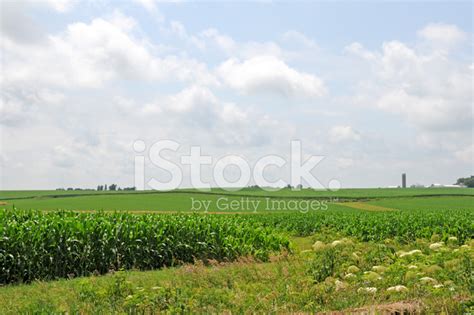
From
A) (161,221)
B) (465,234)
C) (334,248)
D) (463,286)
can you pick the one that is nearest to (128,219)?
(161,221)

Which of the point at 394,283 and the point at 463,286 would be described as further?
the point at 394,283

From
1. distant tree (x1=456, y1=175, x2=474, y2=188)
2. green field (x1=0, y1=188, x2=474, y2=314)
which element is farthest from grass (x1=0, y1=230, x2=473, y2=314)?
distant tree (x1=456, y1=175, x2=474, y2=188)

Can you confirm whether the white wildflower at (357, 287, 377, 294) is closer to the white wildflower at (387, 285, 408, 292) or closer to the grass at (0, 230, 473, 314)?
the grass at (0, 230, 473, 314)

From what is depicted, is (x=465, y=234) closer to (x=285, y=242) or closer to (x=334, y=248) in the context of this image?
(x=285, y=242)

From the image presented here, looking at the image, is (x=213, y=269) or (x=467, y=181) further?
(x=467, y=181)

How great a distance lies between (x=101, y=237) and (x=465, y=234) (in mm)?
17489

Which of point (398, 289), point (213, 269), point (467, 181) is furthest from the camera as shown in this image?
point (467, 181)

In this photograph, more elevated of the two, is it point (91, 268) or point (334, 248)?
point (334, 248)

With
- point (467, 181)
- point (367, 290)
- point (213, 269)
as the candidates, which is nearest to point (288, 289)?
point (367, 290)

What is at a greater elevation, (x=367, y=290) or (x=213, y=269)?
(x=367, y=290)

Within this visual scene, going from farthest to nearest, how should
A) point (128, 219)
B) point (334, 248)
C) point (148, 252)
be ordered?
1. point (128, 219)
2. point (148, 252)
3. point (334, 248)

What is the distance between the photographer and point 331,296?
8.39 meters

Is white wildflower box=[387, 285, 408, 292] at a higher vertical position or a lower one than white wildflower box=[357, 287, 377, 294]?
higher

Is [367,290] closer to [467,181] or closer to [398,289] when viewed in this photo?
[398,289]
